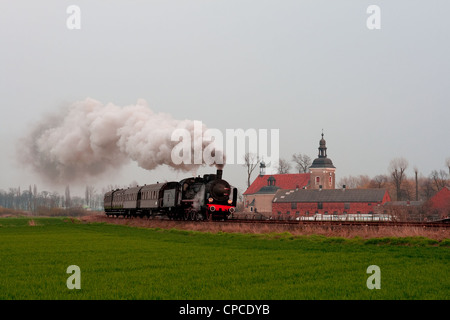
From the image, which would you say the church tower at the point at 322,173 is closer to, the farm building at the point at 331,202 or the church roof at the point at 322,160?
the church roof at the point at 322,160

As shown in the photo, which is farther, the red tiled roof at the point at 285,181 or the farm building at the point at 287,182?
the red tiled roof at the point at 285,181

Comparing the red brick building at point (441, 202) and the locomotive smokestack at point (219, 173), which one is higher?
the locomotive smokestack at point (219, 173)

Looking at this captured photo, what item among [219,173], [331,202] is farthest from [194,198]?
[331,202]

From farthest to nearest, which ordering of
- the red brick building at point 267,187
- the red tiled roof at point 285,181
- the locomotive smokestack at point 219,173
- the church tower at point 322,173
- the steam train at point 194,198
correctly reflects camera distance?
1. the red tiled roof at point 285,181
2. the red brick building at point 267,187
3. the church tower at point 322,173
4. the locomotive smokestack at point 219,173
5. the steam train at point 194,198

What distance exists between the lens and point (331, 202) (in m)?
122

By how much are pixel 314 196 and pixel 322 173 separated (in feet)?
66.1

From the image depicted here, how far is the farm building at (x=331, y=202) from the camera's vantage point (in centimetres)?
11900

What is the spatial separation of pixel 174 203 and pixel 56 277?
2912cm

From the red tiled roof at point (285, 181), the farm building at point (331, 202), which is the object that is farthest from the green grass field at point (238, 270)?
the red tiled roof at point (285, 181)
